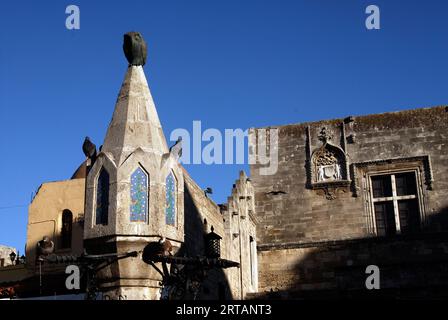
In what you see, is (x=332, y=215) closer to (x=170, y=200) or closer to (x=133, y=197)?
(x=170, y=200)

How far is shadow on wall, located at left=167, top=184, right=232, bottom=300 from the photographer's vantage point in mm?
14320

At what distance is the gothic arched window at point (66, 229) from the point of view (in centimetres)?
2461

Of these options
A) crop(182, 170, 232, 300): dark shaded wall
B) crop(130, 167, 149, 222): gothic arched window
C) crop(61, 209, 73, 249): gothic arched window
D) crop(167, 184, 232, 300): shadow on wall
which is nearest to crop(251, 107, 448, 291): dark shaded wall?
crop(182, 170, 232, 300): dark shaded wall

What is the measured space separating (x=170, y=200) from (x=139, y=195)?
0.44 meters

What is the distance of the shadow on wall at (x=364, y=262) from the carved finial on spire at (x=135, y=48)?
12974 mm

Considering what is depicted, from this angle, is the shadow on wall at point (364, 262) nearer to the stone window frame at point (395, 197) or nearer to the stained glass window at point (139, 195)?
the stone window frame at point (395, 197)

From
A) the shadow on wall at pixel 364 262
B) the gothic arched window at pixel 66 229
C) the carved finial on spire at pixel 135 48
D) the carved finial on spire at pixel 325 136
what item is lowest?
the shadow on wall at pixel 364 262

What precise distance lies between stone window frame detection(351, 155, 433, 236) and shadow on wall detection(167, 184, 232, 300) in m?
7.04

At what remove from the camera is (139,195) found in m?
7.97

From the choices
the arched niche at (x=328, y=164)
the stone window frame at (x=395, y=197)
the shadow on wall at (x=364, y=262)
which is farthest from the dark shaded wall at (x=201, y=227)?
the stone window frame at (x=395, y=197)

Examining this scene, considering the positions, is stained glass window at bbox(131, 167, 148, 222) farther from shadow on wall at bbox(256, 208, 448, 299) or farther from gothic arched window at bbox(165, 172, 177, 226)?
shadow on wall at bbox(256, 208, 448, 299)

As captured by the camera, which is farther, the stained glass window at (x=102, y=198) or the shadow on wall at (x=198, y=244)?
the shadow on wall at (x=198, y=244)
